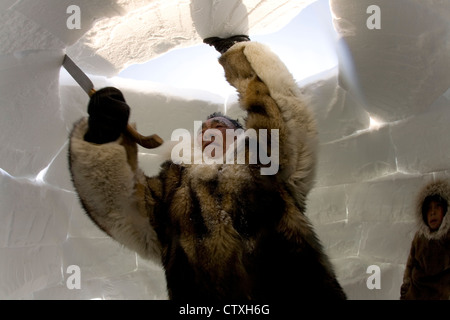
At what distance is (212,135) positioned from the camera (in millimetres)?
941

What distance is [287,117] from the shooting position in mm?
830

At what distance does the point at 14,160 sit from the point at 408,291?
1.10 m

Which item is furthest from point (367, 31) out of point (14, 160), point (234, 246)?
point (14, 160)

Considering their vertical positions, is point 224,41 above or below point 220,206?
above

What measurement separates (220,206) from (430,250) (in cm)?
62

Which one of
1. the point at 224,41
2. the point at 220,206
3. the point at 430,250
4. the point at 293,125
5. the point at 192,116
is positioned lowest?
the point at 430,250

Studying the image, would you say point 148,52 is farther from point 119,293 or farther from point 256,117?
point 119,293

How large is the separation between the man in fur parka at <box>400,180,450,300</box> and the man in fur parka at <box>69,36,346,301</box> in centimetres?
34

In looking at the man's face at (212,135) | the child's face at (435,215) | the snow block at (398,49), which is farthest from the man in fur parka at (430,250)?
the man's face at (212,135)

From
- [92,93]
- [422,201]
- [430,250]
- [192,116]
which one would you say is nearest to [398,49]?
[422,201]

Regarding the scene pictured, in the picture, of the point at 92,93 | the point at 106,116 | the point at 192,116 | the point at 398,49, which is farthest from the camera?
the point at 192,116

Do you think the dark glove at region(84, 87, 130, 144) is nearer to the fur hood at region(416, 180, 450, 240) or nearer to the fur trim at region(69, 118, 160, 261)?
the fur trim at region(69, 118, 160, 261)

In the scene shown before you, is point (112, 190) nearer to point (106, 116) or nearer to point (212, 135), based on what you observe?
point (106, 116)

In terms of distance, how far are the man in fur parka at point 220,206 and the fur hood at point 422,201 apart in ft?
1.30
